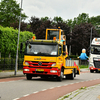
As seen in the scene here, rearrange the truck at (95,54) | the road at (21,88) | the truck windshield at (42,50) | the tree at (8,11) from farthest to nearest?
1. the tree at (8,11)
2. the truck at (95,54)
3. the truck windshield at (42,50)
4. the road at (21,88)

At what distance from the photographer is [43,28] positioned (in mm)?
65062

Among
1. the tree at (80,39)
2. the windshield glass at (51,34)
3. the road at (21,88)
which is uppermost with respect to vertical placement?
the tree at (80,39)

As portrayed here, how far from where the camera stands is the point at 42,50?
1920 cm

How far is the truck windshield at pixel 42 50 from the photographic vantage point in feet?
62.7

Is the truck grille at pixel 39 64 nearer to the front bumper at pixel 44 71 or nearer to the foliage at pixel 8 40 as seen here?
the front bumper at pixel 44 71

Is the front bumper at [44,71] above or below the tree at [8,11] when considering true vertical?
below

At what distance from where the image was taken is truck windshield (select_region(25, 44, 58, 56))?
Answer: 62.7ft

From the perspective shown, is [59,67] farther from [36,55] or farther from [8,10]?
[8,10]

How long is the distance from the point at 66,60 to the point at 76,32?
56.5m

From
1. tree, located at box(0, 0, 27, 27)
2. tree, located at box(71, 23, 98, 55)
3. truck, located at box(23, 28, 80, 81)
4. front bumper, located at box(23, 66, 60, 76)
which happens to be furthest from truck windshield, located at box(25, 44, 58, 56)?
tree, located at box(0, 0, 27, 27)

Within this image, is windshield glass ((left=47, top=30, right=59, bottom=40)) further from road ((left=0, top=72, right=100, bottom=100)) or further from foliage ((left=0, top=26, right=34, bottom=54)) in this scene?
foliage ((left=0, top=26, right=34, bottom=54))

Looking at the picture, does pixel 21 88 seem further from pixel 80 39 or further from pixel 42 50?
pixel 80 39

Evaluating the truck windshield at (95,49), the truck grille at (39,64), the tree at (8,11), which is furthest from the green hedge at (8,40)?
the tree at (8,11)

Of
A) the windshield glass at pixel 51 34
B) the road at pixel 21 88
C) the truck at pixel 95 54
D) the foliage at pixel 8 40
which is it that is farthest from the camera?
the foliage at pixel 8 40
